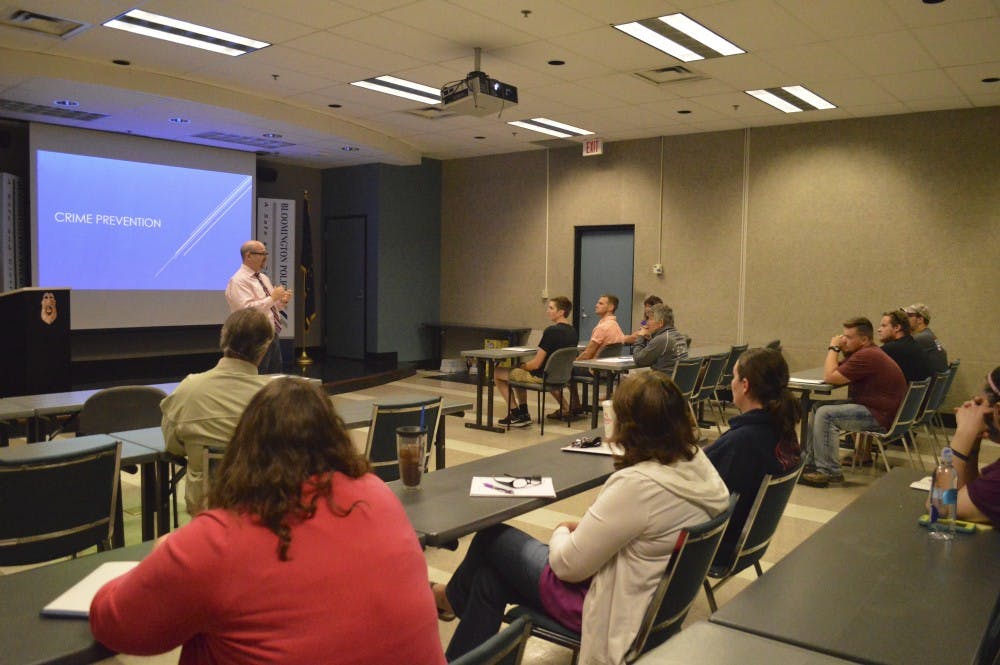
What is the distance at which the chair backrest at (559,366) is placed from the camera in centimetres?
719

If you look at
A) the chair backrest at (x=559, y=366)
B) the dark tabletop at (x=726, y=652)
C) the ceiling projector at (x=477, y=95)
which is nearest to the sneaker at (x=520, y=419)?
the chair backrest at (x=559, y=366)

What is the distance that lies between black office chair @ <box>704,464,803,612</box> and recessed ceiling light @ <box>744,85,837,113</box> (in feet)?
17.7

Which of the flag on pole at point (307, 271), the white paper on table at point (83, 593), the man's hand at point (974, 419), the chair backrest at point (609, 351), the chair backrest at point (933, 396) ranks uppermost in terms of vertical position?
the flag on pole at point (307, 271)

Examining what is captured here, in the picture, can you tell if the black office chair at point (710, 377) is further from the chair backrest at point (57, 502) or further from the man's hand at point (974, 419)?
the chair backrest at point (57, 502)

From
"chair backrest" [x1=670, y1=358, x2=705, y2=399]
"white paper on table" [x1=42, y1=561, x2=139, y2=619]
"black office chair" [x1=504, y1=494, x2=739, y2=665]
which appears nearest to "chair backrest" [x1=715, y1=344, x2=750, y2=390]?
"chair backrest" [x1=670, y1=358, x2=705, y2=399]

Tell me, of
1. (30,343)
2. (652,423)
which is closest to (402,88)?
(30,343)

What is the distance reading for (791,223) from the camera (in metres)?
8.84

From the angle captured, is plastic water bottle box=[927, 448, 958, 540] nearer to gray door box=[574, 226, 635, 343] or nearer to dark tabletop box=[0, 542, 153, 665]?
dark tabletop box=[0, 542, 153, 665]

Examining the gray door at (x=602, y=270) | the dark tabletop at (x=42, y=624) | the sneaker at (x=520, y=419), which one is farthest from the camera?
the gray door at (x=602, y=270)

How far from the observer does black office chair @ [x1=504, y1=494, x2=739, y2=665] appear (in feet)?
6.51

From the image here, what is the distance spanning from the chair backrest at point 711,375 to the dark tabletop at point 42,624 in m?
5.72

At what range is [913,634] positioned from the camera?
1613 mm

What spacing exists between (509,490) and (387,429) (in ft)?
4.38

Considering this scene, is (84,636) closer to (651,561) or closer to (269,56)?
(651,561)
